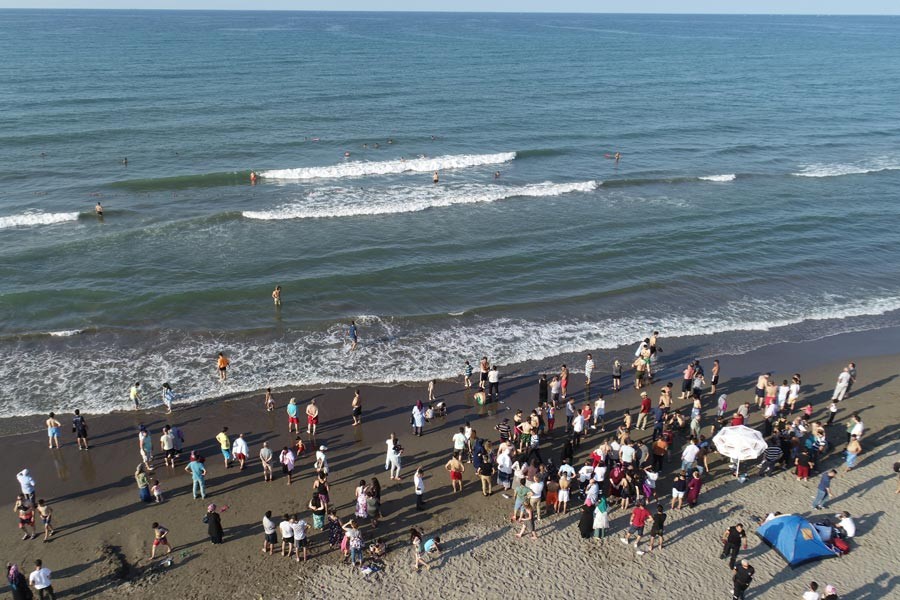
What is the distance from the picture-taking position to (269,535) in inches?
578

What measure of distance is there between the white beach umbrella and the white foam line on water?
27.1ft

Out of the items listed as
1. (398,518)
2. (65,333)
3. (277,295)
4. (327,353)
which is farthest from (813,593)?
(65,333)

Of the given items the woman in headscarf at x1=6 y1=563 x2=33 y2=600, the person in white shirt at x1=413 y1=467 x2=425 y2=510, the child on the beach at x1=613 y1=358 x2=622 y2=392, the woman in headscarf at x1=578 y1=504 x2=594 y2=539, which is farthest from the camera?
the child on the beach at x1=613 y1=358 x2=622 y2=392

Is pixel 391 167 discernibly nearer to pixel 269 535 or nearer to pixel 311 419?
pixel 311 419

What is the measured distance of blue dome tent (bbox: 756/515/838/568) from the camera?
14.1 metres

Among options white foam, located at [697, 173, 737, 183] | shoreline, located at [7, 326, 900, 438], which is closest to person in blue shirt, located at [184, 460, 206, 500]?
shoreline, located at [7, 326, 900, 438]

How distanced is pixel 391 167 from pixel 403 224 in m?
10.9

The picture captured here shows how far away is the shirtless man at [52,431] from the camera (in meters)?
18.3

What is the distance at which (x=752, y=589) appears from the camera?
13.7m

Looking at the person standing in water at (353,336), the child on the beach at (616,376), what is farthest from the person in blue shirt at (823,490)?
the person standing in water at (353,336)

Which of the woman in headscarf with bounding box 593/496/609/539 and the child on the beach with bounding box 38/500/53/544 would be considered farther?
the child on the beach with bounding box 38/500/53/544

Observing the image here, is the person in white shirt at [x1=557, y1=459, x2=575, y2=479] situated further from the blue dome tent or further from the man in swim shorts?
the man in swim shorts

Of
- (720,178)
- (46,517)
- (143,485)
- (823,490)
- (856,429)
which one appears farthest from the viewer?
(720,178)

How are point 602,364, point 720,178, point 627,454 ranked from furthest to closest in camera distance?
1. point 720,178
2. point 602,364
3. point 627,454
